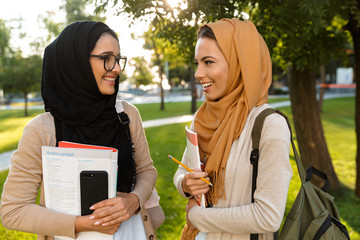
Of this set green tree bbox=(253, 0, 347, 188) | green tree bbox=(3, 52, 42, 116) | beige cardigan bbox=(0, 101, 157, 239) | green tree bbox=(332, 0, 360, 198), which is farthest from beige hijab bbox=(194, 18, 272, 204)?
green tree bbox=(3, 52, 42, 116)

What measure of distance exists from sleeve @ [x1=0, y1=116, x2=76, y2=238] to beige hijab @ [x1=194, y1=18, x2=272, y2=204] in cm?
82

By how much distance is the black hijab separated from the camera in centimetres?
→ 175

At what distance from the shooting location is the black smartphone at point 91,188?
160 cm

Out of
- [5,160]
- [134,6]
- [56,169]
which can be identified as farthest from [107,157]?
[5,160]

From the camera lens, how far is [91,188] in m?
1.62

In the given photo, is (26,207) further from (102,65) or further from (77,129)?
(102,65)

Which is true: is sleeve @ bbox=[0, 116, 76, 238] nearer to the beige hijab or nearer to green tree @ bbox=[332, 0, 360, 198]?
the beige hijab

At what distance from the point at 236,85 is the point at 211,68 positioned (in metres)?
0.17

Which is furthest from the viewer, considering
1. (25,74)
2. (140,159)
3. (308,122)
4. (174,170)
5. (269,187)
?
(25,74)

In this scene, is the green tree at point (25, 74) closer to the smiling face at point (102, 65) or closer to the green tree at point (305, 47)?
the green tree at point (305, 47)

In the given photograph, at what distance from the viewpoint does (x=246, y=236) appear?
5.47 feet

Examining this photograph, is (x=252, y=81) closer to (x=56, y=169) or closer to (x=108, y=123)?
(x=108, y=123)

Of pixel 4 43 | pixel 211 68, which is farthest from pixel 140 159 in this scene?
pixel 4 43

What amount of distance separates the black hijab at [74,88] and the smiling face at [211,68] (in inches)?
23.6
